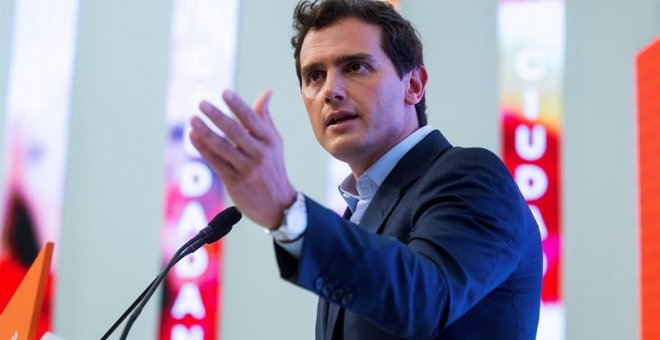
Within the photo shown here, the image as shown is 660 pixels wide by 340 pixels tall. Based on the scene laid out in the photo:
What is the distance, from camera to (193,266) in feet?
14.8

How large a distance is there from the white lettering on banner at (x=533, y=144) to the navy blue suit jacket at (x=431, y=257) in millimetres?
2754

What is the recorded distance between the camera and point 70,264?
4680mm

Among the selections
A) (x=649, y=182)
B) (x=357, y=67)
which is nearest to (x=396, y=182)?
(x=357, y=67)

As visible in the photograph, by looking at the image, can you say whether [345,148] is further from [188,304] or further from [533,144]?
[188,304]

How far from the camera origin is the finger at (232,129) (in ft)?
→ 2.85

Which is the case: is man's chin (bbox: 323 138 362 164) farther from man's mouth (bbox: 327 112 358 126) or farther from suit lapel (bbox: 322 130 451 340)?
suit lapel (bbox: 322 130 451 340)

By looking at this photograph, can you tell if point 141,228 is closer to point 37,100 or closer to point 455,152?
point 37,100

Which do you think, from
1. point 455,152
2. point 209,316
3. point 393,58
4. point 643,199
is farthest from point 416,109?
point 209,316

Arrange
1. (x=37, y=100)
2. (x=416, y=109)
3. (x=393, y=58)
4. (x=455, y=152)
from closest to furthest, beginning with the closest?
(x=455, y=152) → (x=393, y=58) → (x=416, y=109) → (x=37, y=100)

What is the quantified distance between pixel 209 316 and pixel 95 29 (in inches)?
71.3

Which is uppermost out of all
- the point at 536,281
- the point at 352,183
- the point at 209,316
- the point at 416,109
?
the point at 416,109

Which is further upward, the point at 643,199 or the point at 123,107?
the point at 123,107

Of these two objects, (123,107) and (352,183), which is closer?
(352,183)

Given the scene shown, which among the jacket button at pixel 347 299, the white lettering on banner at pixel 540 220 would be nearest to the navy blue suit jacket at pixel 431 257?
the jacket button at pixel 347 299
